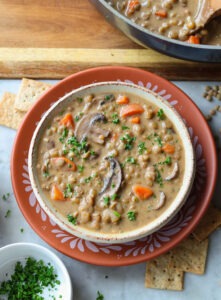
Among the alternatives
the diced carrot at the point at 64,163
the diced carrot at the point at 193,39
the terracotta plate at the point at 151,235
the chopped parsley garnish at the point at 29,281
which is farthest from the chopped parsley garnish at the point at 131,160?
the chopped parsley garnish at the point at 29,281

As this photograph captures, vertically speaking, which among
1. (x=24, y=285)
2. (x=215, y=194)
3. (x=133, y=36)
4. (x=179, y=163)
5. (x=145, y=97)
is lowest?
(x=24, y=285)

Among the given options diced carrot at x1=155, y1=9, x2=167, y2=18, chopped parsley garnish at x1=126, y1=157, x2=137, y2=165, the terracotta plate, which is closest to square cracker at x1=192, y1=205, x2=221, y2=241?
the terracotta plate

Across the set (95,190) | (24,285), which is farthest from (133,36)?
(24,285)

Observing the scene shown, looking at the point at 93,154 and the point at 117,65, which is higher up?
the point at 117,65

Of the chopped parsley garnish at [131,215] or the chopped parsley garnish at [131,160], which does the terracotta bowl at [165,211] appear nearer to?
the chopped parsley garnish at [131,215]

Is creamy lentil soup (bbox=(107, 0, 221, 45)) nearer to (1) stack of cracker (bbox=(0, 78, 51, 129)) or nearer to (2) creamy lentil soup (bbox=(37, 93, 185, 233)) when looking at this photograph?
(2) creamy lentil soup (bbox=(37, 93, 185, 233))

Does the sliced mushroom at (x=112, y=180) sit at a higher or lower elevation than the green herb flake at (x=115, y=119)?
lower

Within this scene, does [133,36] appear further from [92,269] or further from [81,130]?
[92,269]
